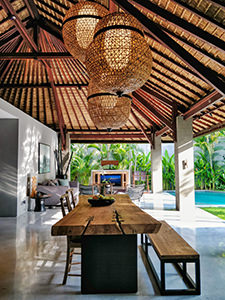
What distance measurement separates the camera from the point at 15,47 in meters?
7.07

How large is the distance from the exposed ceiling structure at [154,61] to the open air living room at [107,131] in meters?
0.03

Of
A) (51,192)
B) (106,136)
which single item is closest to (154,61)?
(51,192)

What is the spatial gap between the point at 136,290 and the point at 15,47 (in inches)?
277

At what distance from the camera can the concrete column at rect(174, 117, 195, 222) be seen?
769cm

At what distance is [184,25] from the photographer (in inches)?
144

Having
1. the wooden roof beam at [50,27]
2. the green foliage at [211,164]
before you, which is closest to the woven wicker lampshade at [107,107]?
the wooden roof beam at [50,27]

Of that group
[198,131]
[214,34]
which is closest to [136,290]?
[214,34]

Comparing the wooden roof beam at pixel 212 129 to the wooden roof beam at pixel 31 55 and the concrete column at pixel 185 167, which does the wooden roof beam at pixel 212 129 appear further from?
the wooden roof beam at pixel 31 55

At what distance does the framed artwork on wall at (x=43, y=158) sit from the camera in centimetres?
910

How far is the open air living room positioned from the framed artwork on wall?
84mm

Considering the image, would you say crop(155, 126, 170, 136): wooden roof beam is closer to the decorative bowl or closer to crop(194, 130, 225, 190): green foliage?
crop(194, 130, 225, 190): green foliage

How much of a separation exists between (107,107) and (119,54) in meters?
1.11

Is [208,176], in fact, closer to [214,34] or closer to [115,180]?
[115,180]

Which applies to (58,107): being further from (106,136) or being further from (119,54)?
(119,54)
